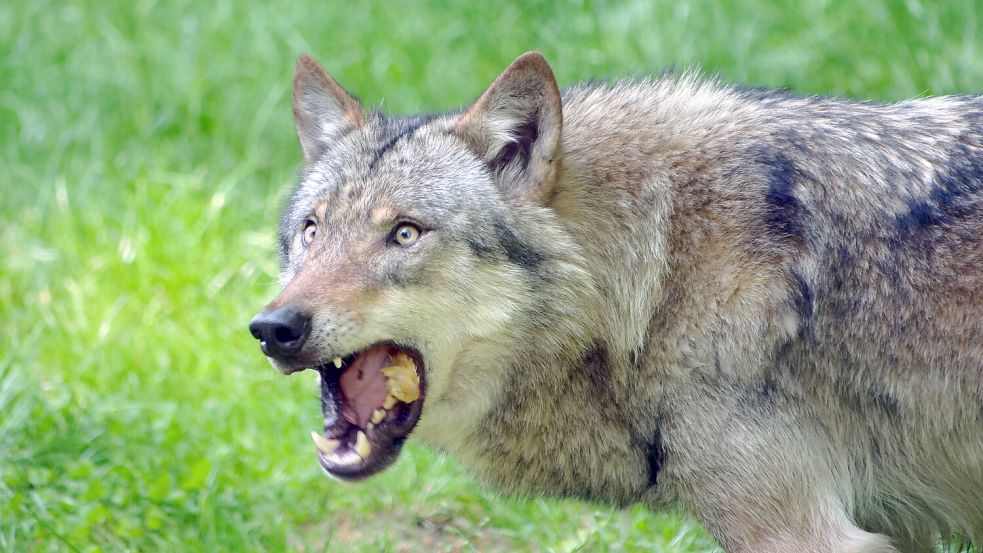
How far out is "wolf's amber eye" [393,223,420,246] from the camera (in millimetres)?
3713

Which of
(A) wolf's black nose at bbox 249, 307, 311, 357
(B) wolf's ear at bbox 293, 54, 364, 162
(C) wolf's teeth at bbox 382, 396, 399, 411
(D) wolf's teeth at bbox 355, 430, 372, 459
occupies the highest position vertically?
(B) wolf's ear at bbox 293, 54, 364, 162

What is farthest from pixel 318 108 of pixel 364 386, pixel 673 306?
pixel 673 306

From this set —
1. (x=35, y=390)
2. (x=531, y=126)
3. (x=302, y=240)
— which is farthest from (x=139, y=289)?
(x=531, y=126)

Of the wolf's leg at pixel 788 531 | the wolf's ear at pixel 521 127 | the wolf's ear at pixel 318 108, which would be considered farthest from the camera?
the wolf's ear at pixel 318 108

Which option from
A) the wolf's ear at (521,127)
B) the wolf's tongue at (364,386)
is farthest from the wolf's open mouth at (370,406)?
the wolf's ear at (521,127)

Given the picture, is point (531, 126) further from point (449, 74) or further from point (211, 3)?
point (211, 3)

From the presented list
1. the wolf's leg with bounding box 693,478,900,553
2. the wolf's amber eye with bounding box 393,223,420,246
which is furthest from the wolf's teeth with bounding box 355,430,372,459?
the wolf's leg with bounding box 693,478,900,553

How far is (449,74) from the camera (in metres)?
7.79

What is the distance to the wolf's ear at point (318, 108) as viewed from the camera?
4270 mm

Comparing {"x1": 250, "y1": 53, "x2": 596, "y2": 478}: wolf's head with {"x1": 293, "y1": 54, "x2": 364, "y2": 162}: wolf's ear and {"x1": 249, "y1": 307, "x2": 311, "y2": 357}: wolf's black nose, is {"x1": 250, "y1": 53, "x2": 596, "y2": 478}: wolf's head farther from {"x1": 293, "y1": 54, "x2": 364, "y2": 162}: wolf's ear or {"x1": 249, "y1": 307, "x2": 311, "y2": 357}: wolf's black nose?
{"x1": 293, "y1": 54, "x2": 364, "y2": 162}: wolf's ear

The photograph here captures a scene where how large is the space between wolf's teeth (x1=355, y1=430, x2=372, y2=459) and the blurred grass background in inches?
32.6

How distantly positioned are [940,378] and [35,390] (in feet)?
12.2

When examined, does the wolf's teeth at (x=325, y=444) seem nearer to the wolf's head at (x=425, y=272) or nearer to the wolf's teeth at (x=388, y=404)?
the wolf's head at (x=425, y=272)

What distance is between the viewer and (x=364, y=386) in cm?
380
